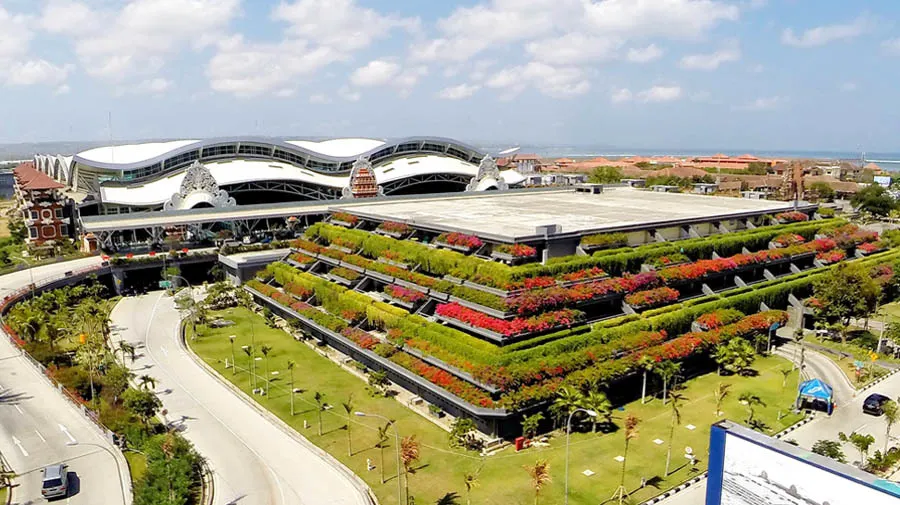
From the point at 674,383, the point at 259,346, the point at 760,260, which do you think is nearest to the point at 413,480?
the point at 674,383

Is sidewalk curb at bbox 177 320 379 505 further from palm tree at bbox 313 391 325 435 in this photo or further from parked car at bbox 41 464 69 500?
parked car at bbox 41 464 69 500

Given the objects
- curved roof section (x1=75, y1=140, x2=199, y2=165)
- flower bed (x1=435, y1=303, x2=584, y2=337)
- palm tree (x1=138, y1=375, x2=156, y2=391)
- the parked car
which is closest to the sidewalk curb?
palm tree (x1=138, y1=375, x2=156, y2=391)

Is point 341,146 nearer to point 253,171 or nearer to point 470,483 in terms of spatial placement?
point 253,171

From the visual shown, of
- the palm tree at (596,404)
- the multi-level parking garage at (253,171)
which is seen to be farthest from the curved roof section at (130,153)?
the palm tree at (596,404)

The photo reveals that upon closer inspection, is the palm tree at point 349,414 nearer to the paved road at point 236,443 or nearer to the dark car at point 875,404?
the paved road at point 236,443

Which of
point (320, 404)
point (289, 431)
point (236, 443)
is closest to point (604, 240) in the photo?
point (320, 404)

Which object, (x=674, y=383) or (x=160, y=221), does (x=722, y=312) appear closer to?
(x=674, y=383)

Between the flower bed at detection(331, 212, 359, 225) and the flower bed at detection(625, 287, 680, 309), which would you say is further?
the flower bed at detection(331, 212, 359, 225)
